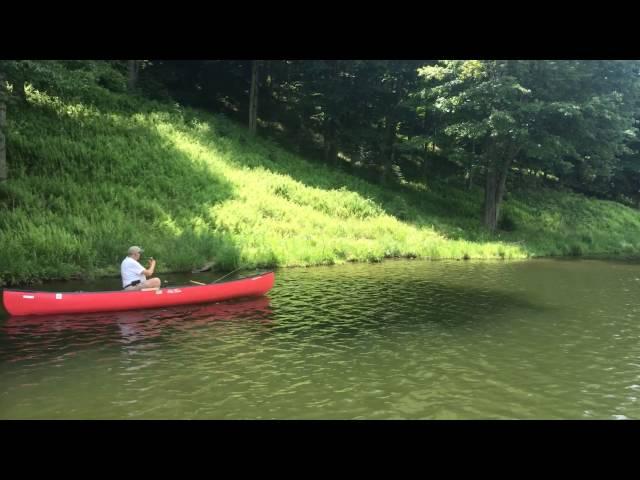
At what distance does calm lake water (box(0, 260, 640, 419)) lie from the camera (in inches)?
340

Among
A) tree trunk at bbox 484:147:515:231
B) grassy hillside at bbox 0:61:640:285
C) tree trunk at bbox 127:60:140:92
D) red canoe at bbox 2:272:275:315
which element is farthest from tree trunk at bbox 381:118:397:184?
red canoe at bbox 2:272:275:315

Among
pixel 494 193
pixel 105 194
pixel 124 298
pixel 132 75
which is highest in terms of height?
pixel 132 75

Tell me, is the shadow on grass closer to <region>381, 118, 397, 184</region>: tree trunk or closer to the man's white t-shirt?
the man's white t-shirt

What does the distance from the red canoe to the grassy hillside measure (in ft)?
13.7

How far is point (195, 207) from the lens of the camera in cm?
2703

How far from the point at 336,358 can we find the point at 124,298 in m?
6.63

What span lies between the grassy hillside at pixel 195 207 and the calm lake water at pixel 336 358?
12.0ft

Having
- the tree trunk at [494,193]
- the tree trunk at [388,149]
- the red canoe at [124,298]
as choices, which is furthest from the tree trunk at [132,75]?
the red canoe at [124,298]

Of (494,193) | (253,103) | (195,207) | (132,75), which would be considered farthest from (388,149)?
(195,207)

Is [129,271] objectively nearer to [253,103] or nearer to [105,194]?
[105,194]
